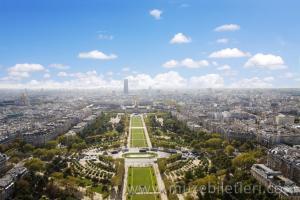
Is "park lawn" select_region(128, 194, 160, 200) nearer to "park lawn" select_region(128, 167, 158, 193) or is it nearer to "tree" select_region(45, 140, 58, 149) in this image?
"park lawn" select_region(128, 167, 158, 193)

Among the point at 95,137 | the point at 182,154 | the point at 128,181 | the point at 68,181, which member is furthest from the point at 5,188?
the point at 95,137

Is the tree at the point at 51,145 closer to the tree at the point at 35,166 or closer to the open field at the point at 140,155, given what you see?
the tree at the point at 35,166

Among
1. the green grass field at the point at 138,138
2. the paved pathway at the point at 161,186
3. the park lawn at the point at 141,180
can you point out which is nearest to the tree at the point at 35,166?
the park lawn at the point at 141,180

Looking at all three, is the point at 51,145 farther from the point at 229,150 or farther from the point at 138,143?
the point at 229,150

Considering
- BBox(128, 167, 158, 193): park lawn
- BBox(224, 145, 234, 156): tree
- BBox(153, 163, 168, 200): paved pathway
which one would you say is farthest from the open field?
BBox(224, 145, 234, 156): tree

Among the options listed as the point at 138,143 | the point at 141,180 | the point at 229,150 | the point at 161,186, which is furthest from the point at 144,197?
the point at 138,143
